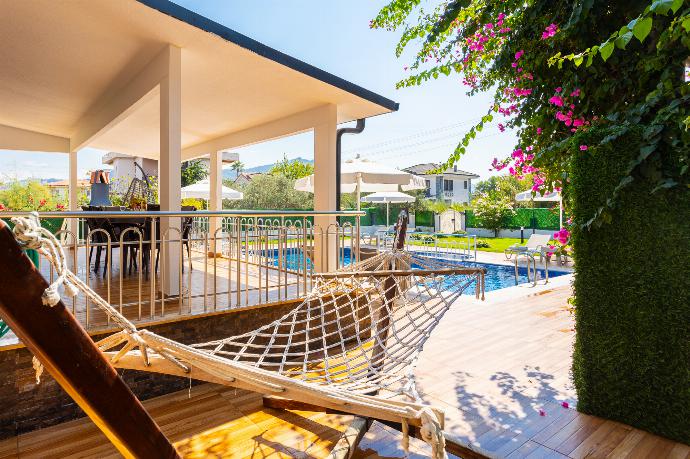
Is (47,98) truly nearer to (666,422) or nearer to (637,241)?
(637,241)

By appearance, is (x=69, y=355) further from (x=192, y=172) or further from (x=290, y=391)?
(x=192, y=172)

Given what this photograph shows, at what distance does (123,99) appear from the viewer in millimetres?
5387

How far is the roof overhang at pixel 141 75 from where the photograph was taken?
363 centimetres

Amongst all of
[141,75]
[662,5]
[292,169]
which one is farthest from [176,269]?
[292,169]

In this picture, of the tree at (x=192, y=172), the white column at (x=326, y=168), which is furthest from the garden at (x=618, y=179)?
the tree at (x=192, y=172)

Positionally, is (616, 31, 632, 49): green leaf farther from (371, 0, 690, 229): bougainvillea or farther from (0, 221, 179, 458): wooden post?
(0, 221, 179, 458): wooden post

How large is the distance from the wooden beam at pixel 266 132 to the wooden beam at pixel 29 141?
9.06 ft

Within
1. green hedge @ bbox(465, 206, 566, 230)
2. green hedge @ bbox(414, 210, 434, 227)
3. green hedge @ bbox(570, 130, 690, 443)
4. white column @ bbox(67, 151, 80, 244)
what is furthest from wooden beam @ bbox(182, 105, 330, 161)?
green hedge @ bbox(414, 210, 434, 227)

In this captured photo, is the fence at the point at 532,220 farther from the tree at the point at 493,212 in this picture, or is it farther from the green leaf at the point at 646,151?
the green leaf at the point at 646,151

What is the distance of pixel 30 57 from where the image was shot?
455 centimetres

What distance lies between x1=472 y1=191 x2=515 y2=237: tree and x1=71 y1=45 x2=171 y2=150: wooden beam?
16238mm

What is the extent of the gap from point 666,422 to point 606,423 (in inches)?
13.4

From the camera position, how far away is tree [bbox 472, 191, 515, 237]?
19062mm

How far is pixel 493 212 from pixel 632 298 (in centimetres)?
1721
